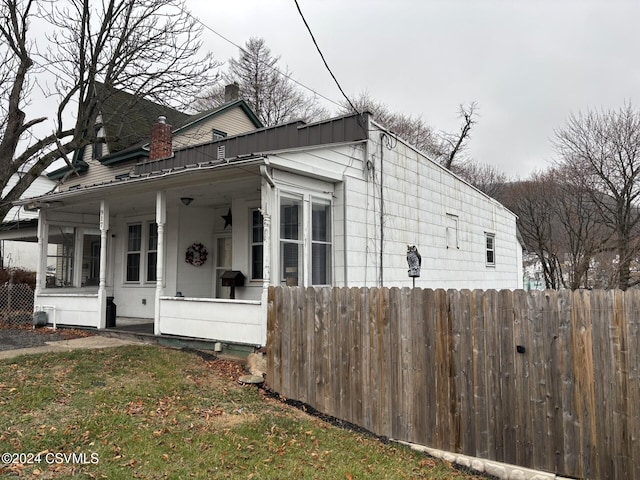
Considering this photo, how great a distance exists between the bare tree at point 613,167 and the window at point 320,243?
17.2 metres

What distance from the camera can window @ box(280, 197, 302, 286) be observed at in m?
7.58

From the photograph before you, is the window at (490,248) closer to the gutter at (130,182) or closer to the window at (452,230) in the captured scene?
the window at (452,230)

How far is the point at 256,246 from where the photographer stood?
9.91 metres

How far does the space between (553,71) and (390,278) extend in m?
12.8

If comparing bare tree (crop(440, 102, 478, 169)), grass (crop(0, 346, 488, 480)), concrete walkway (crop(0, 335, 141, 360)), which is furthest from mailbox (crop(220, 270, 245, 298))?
bare tree (crop(440, 102, 478, 169))

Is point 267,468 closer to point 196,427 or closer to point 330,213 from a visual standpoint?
point 196,427

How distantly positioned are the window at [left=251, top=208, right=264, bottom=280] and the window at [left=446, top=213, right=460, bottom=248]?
536 cm

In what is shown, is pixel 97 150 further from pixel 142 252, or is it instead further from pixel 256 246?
pixel 256 246

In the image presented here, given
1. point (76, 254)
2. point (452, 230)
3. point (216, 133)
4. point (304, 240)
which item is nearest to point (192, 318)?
point (304, 240)

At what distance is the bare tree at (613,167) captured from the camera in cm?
2042

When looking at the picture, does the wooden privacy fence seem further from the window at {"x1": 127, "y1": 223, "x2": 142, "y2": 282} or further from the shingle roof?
the shingle roof

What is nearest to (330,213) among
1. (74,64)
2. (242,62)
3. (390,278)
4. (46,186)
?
(390,278)

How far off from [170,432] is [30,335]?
6918 mm

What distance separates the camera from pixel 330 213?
338 inches
